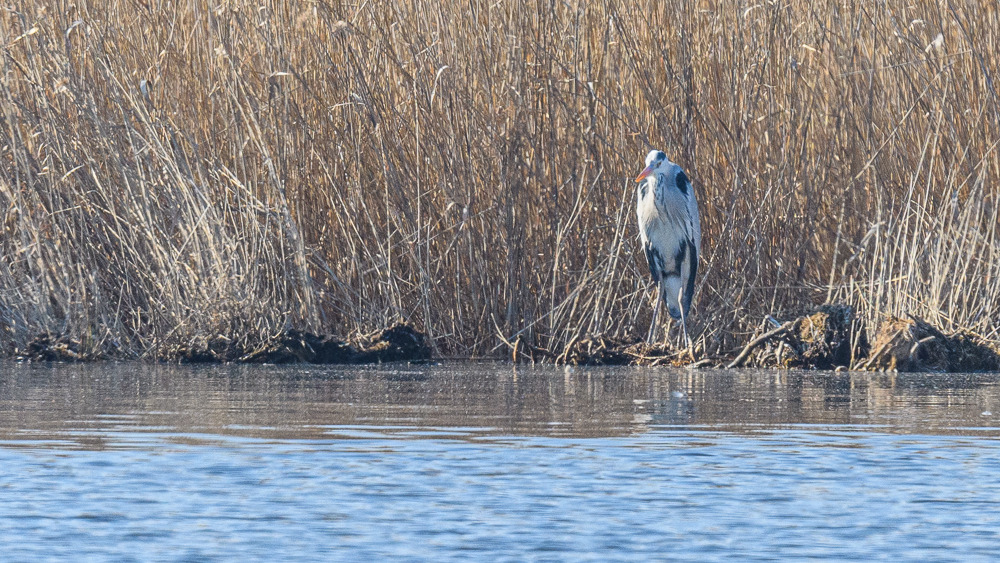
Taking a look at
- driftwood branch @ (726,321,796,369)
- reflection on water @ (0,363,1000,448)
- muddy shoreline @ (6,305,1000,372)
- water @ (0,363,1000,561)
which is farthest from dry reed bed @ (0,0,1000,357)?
water @ (0,363,1000,561)

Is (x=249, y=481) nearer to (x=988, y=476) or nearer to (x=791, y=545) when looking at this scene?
(x=791, y=545)

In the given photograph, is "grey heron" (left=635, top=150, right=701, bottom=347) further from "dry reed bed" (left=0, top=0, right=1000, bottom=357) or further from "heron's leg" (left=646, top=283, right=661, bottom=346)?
"dry reed bed" (left=0, top=0, right=1000, bottom=357)

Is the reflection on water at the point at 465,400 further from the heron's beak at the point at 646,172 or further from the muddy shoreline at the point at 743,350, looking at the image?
the heron's beak at the point at 646,172

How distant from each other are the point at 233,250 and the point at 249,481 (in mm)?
3685

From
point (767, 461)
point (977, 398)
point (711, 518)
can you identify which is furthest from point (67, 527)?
point (977, 398)

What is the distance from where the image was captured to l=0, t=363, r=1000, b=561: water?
3139 millimetres

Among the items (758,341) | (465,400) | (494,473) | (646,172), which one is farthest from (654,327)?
(494,473)

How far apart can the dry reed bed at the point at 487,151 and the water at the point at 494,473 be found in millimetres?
1630

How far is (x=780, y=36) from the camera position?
322 inches

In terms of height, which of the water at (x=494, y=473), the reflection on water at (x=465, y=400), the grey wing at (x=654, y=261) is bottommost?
the water at (x=494, y=473)

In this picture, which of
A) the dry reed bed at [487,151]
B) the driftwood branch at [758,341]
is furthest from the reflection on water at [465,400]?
the dry reed bed at [487,151]

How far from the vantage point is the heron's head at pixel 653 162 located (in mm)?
7664

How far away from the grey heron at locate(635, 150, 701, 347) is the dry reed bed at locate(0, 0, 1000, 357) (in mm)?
201

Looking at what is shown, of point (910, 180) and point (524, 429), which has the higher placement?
point (910, 180)
